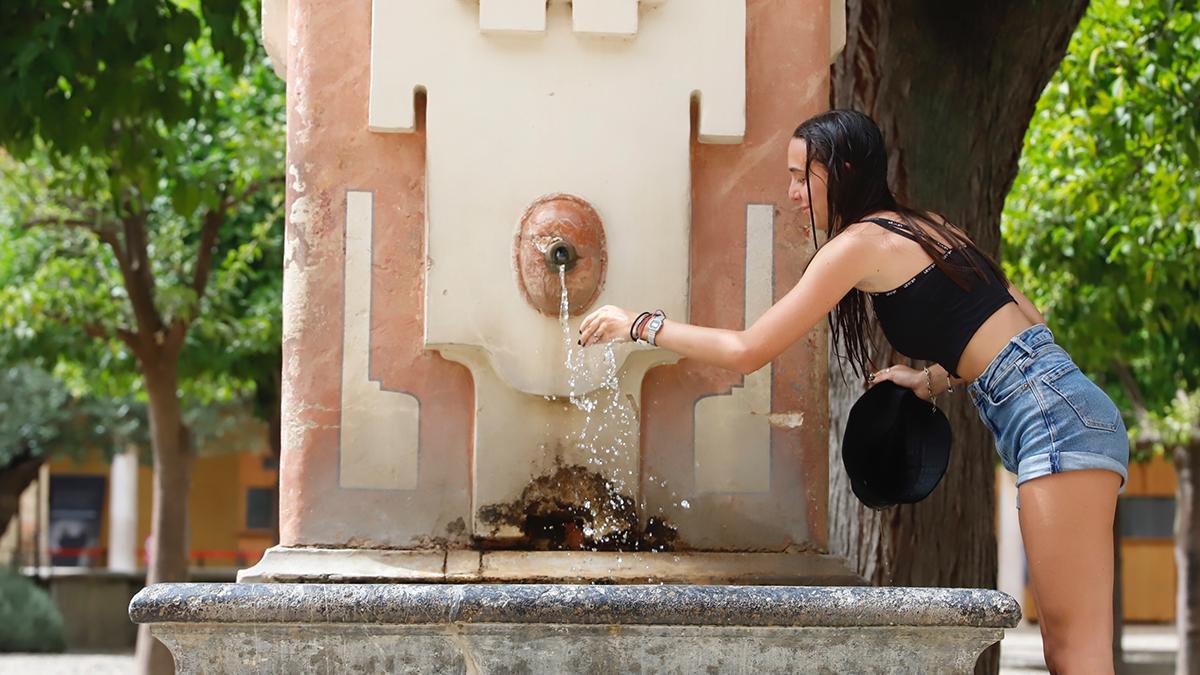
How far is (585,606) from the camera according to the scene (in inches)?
121

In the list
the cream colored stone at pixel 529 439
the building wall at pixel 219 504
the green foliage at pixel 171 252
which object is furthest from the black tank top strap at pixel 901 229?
the building wall at pixel 219 504

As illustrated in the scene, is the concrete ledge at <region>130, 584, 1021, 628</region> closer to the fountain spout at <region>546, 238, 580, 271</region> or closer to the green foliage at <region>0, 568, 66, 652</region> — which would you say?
the fountain spout at <region>546, 238, 580, 271</region>

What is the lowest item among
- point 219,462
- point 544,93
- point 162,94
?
point 219,462

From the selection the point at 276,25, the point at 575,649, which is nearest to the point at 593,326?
the point at 575,649

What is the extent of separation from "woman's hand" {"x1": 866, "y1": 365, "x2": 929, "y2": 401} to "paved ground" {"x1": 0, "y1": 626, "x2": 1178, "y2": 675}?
14.0m

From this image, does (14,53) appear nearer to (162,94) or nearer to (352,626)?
(162,94)

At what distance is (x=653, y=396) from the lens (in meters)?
4.18

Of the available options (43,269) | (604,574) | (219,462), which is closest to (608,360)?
(604,574)

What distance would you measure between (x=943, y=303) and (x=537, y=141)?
1.12m

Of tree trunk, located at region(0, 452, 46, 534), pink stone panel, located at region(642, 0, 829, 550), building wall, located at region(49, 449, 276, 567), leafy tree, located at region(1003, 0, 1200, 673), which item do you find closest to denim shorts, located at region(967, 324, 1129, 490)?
pink stone panel, located at region(642, 0, 829, 550)

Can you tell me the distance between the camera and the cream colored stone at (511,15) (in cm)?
409

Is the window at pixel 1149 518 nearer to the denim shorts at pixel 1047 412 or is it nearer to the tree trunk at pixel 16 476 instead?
the tree trunk at pixel 16 476

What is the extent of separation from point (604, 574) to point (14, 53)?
4527 mm

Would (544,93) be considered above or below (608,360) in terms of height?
above
